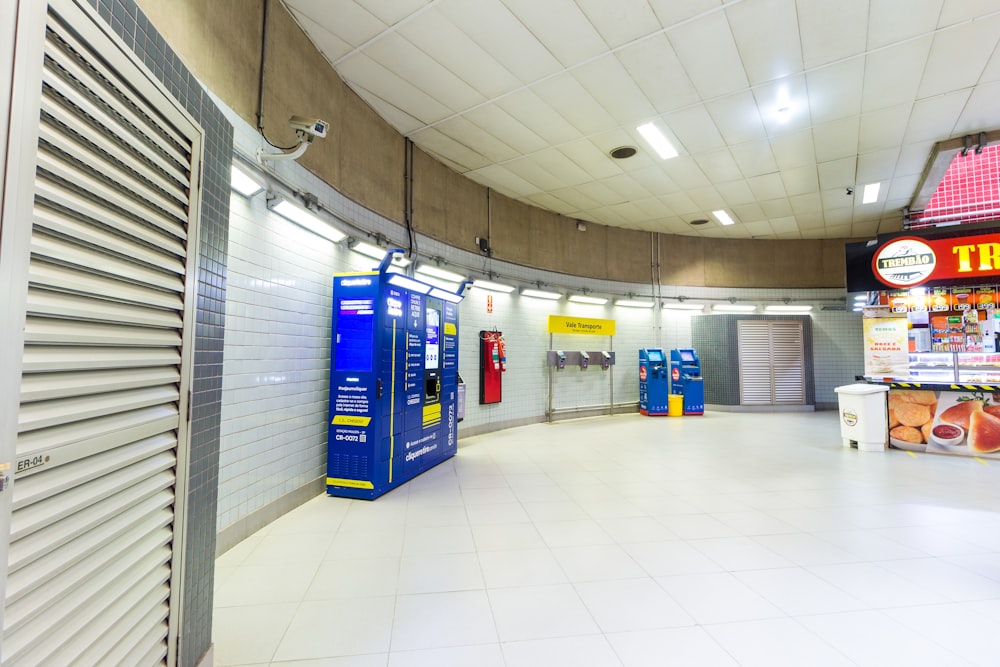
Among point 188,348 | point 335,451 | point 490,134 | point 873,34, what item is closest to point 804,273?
point 873,34

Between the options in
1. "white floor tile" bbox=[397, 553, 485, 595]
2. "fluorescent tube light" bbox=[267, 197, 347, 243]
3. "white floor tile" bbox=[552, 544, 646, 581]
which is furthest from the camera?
"fluorescent tube light" bbox=[267, 197, 347, 243]

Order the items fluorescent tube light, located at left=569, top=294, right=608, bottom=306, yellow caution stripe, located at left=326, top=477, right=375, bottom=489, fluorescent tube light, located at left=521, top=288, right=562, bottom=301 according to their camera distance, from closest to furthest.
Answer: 1. yellow caution stripe, located at left=326, top=477, right=375, bottom=489
2. fluorescent tube light, located at left=521, top=288, right=562, bottom=301
3. fluorescent tube light, located at left=569, top=294, right=608, bottom=306

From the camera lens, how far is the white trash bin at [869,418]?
6129 mm

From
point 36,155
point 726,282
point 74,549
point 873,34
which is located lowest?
point 74,549

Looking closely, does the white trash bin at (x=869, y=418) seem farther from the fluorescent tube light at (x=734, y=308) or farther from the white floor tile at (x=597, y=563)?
the white floor tile at (x=597, y=563)

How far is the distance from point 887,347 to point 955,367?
2.85 ft

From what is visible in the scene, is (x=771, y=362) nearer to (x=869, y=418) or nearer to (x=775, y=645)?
(x=869, y=418)

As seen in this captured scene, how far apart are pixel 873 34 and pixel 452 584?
5703 mm

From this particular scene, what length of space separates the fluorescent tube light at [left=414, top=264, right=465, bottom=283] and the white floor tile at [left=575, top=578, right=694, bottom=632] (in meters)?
4.53

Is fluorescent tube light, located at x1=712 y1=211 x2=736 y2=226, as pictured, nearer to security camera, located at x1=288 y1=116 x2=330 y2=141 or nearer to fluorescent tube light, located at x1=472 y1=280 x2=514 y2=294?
fluorescent tube light, located at x1=472 y1=280 x2=514 y2=294

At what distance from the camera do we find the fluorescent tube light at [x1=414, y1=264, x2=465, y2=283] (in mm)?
6091

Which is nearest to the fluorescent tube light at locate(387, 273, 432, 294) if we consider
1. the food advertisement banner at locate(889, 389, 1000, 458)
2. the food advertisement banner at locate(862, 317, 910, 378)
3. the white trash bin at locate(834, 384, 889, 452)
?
the white trash bin at locate(834, 384, 889, 452)

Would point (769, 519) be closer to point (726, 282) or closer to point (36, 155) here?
point (36, 155)

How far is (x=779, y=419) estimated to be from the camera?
30.0 ft
